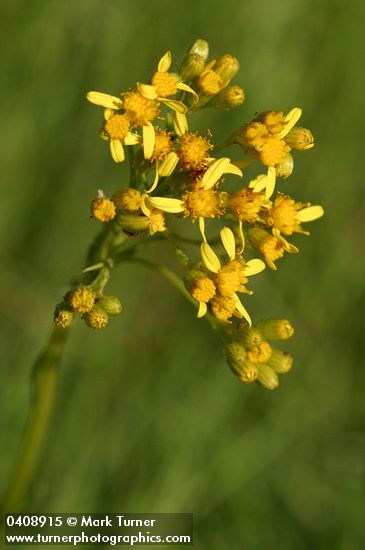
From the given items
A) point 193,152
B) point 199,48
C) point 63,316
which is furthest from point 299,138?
point 63,316

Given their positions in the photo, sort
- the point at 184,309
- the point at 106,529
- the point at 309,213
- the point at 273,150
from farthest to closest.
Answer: the point at 184,309
the point at 106,529
the point at 309,213
the point at 273,150

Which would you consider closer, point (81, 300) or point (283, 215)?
point (81, 300)

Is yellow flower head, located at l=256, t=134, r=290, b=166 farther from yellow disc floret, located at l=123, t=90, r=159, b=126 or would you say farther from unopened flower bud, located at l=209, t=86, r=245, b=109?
yellow disc floret, located at l=123, t=90, r=159, b=126

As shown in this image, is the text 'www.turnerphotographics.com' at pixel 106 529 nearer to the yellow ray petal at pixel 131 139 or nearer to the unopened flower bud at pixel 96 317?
the unopened flower bud at pixel 96 317

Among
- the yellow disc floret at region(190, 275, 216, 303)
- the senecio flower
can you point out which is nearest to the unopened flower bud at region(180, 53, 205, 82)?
the senecio flower

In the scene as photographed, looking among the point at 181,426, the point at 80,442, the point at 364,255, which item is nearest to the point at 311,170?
the point at 364,255

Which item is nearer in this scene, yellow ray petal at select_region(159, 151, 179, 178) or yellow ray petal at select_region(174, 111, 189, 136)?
yellow ray petal at select_region(159, 151, 179, 178)

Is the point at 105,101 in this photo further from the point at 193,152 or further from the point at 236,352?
the point at 236,352
